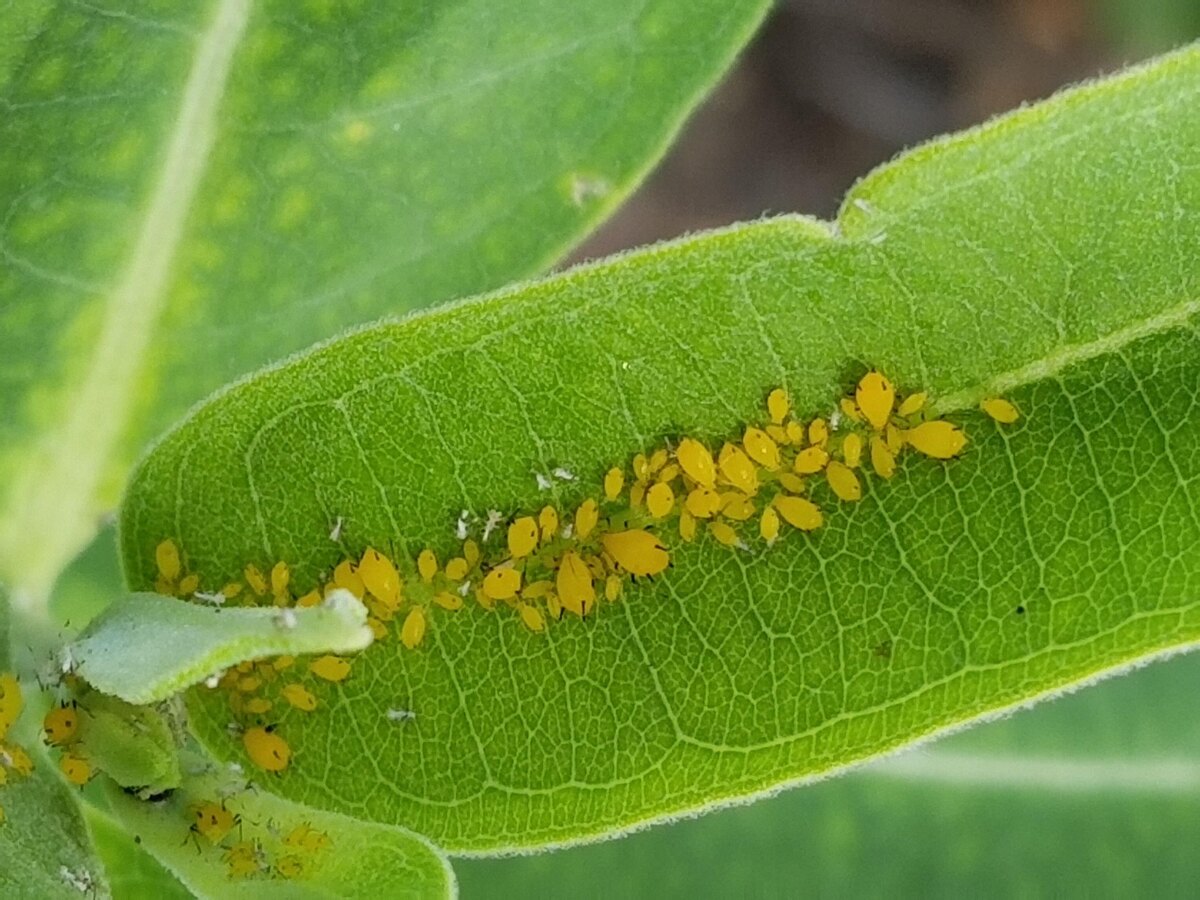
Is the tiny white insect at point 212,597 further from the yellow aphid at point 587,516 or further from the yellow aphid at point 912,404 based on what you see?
the yellow aphid at point 912,404

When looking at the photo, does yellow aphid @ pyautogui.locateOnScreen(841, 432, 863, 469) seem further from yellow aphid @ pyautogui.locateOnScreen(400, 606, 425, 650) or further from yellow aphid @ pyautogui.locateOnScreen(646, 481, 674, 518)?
yellow aphid @ pyautogui.locateOnScreen(400, 606, 425, 650)

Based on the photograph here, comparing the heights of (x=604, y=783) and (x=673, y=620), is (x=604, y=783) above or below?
below

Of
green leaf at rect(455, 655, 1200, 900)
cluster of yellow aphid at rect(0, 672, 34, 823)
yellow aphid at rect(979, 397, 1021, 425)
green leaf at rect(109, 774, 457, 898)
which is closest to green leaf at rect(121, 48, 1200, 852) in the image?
yellow aphid at rect(979, 397, 1021, 425)

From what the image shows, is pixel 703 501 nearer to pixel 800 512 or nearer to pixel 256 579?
pixel 800 512

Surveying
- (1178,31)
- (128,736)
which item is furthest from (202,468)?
(1178,31)

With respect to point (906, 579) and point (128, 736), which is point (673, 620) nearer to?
point (906, 579)

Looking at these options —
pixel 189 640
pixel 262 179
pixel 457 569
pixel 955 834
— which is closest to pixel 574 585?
pixel 457 569

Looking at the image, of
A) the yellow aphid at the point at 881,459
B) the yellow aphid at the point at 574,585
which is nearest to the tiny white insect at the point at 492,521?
the yellow aphid at the point at 574,585
